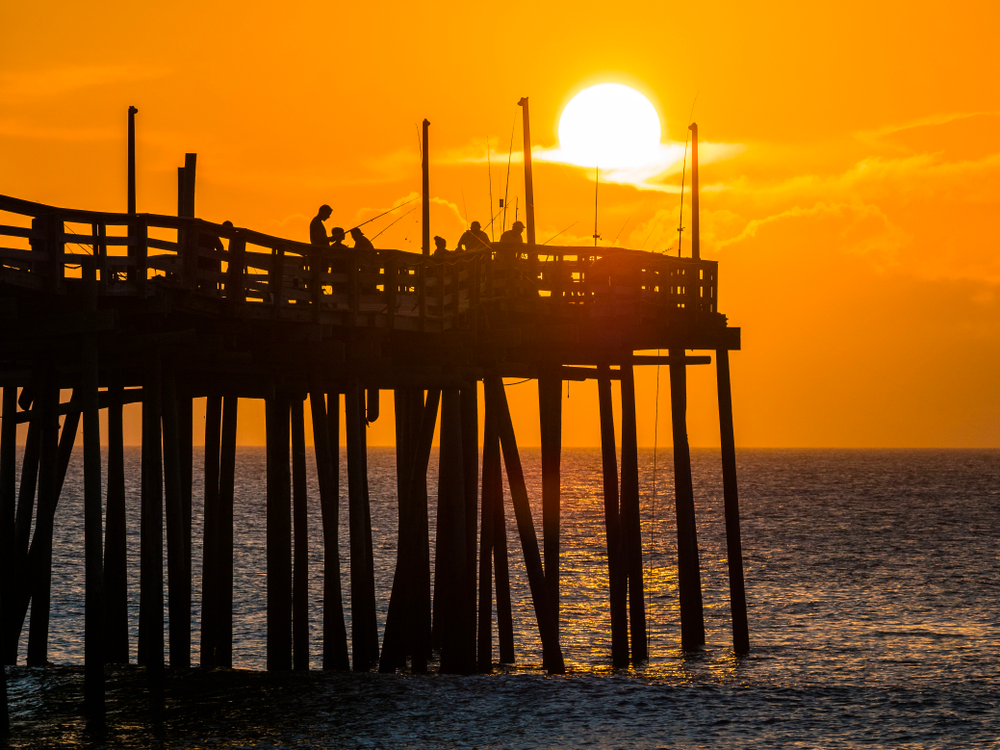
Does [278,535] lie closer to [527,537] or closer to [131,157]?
[527,537]

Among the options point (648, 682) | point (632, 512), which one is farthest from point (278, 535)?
point (648, 682)

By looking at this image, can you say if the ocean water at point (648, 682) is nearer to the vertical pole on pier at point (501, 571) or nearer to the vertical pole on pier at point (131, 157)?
the vertical pole on pier at point (501, 571)

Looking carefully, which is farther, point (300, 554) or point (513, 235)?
point (513, 235)

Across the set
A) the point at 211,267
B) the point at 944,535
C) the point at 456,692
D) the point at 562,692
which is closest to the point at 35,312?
the point at 211,267

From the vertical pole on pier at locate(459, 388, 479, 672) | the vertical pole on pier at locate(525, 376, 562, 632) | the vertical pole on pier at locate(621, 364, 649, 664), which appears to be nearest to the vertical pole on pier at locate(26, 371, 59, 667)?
the vertical pole on pier at locate(459, 388, 479, 672)

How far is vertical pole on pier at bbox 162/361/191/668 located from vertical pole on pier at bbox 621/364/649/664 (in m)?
8.13

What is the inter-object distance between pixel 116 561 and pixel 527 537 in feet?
22.4

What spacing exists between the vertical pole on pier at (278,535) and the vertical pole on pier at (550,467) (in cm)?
477

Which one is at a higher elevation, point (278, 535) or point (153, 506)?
point (153, 506)

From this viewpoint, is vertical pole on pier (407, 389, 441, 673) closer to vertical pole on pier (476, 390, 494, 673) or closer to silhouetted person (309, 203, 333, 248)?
vertical pole on pier (476, 390, 494, 673)

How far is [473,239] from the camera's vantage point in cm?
2411

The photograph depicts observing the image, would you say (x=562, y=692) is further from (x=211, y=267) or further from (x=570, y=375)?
(x=211, y=267)

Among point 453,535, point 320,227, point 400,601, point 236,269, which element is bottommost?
point 400,601

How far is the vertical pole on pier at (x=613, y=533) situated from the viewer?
77.5 ft
